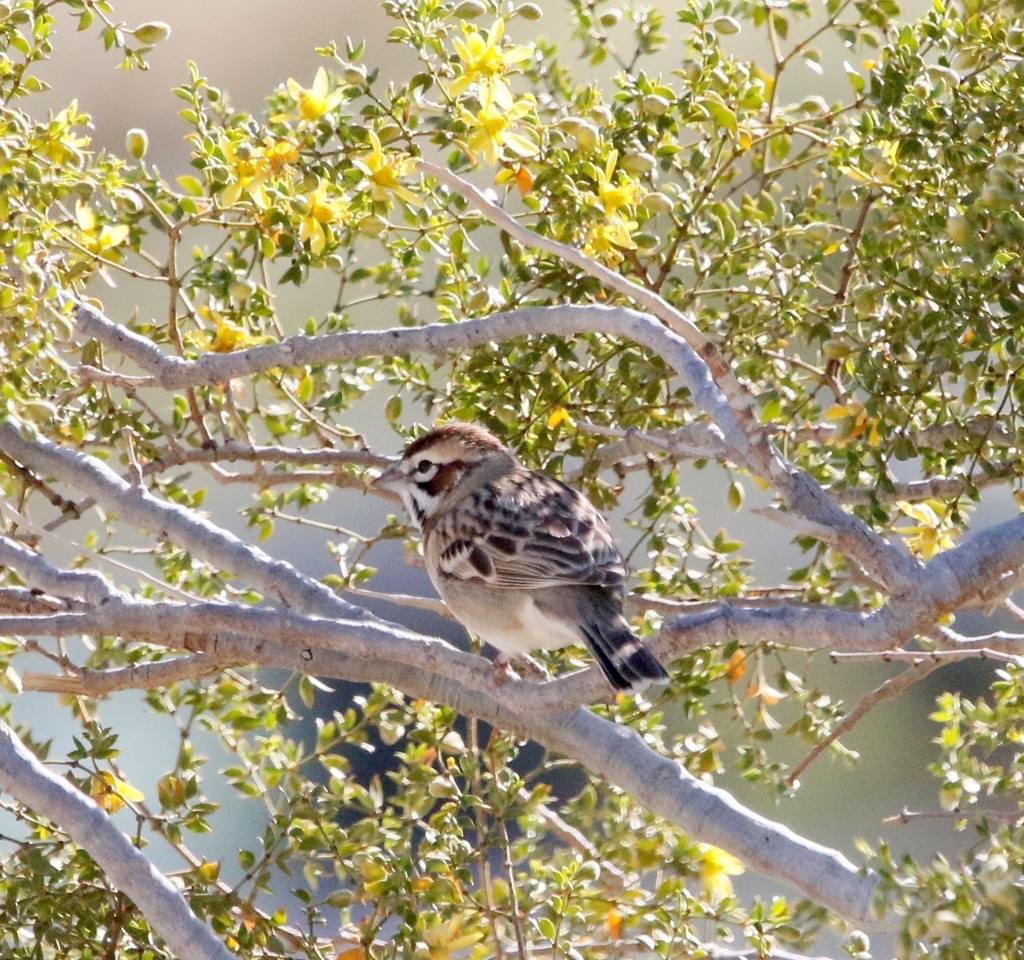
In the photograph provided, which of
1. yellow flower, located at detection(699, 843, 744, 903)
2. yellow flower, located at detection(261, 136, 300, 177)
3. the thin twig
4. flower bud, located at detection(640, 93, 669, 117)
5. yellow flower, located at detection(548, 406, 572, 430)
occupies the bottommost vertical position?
yellow flower, located at detection(699, 843, 744, 903)

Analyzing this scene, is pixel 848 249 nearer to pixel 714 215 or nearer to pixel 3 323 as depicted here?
pixel 714 215

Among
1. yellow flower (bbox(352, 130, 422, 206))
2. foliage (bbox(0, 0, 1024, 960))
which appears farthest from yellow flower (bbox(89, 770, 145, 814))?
yellow flower (bbox(352, 130, 422, 206))

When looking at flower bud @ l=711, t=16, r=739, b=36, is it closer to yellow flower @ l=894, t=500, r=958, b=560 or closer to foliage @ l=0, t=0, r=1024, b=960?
foliage @ l=0, t=0, r=1024, b=960

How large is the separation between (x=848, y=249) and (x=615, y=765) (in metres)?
1.21

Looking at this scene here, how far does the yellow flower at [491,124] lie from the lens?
2.47m

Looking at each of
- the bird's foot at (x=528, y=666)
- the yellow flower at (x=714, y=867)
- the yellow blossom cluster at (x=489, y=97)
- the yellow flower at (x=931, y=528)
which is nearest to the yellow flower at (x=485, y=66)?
the yellow blossom cluster at (x=489, y=97)

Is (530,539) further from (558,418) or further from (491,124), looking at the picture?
(491,124)

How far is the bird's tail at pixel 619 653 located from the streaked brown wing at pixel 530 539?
208 mm

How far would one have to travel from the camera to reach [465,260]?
296cm

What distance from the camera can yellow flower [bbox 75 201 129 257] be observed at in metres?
2.62

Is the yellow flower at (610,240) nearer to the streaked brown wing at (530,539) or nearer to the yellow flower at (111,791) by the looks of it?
the streaked brown wing at (530,539)

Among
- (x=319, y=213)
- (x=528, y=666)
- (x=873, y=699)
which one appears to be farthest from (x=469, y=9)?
(x=873, y=699)

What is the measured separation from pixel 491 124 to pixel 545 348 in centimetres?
47

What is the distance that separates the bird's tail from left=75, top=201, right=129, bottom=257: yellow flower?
1.20 meters
